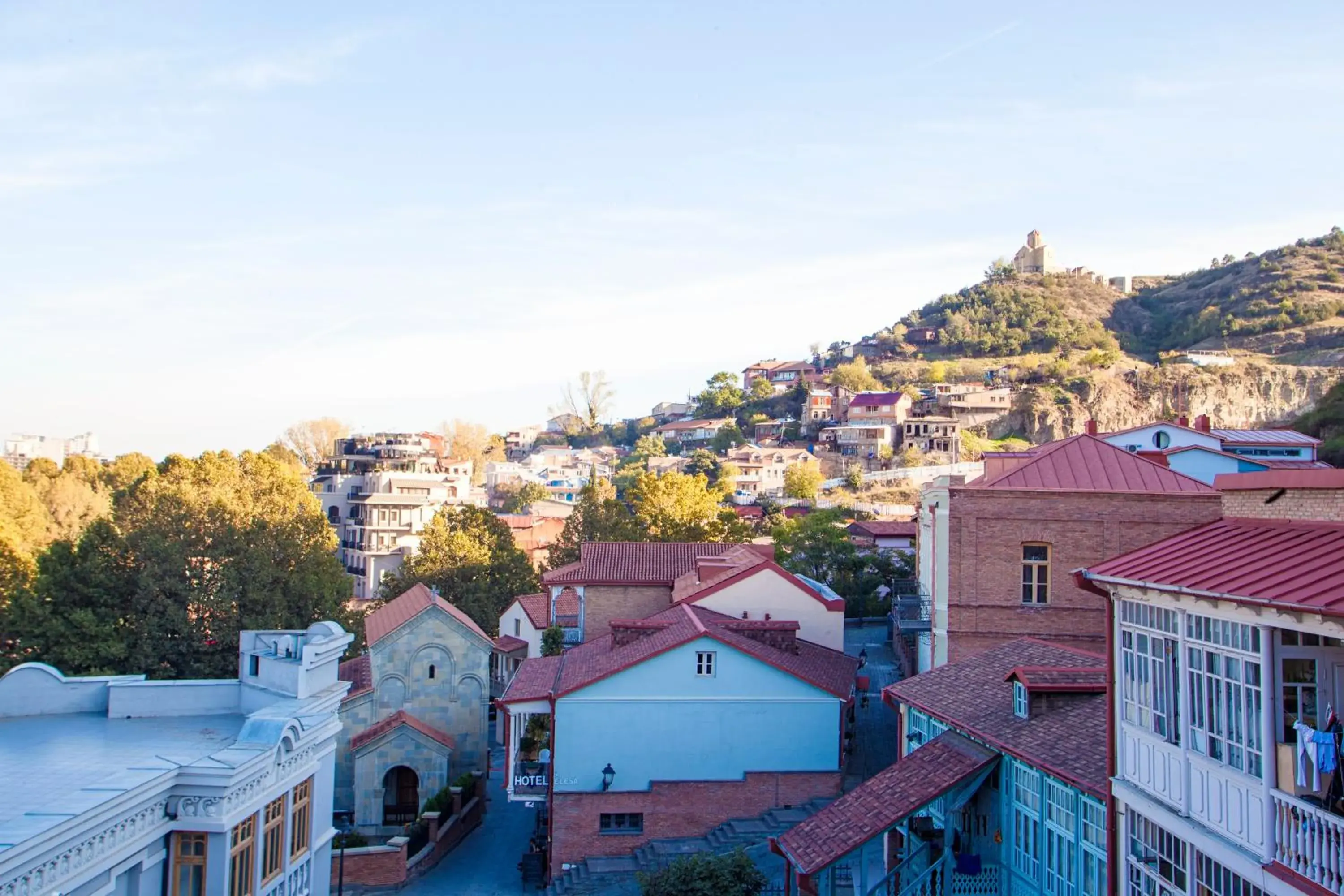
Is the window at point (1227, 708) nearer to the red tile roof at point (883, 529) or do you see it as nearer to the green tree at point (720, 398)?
the red tile roof at point (883, 529)

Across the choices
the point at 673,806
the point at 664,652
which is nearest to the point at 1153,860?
the point at 664,652

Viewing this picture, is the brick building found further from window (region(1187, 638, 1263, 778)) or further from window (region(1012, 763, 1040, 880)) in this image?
window (region(1187, 638, 1263, 778))

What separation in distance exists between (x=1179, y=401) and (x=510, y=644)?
249 feet

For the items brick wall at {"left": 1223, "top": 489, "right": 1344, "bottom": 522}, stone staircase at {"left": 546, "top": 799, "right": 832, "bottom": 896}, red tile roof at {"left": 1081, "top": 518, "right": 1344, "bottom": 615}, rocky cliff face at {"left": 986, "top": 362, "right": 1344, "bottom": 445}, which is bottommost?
stone staircase at {"left": 546, "top": 799, "right": 832, "bottom": 896}

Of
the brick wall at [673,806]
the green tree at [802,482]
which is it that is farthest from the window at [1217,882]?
the green tree at [802,482]

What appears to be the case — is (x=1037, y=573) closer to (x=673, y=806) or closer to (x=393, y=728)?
(x=673, y=806)

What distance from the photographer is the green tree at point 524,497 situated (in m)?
84.3

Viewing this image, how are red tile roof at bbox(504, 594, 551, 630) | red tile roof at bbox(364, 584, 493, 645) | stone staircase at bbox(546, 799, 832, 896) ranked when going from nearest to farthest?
stone staircase at bbox(546, 799, 832, 896)
red tile roof at bbox(364, 584, 493, 645)
red tile roof at bbox(504, 594, 551, 630)

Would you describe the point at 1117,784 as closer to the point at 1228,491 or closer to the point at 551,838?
the point at 1228,491

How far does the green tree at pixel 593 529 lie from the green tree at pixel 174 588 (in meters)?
11.4

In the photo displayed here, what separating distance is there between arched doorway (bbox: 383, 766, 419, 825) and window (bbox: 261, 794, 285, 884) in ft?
44.7

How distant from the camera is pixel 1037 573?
21.6 metres

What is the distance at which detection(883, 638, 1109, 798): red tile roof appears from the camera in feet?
39.7

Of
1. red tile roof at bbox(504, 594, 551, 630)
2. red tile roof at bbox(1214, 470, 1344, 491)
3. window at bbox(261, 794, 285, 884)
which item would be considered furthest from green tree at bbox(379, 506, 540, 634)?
red tile roof at bbox(1214, 470, 1344, 491)
